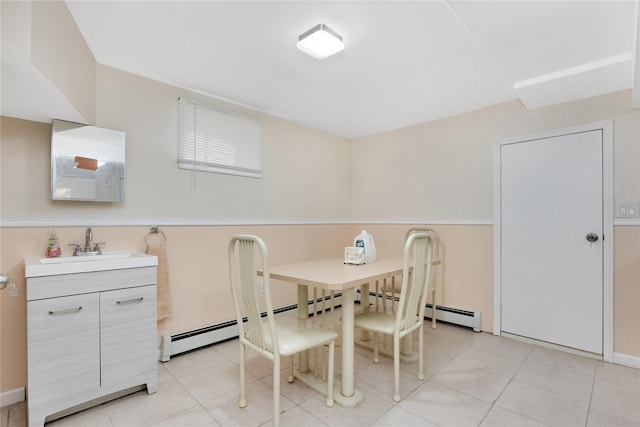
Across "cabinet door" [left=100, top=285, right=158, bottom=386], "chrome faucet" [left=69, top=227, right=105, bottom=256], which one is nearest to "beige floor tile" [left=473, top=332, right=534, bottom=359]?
"cabinet door" [left=100, top=285, right=158, bottom=386]

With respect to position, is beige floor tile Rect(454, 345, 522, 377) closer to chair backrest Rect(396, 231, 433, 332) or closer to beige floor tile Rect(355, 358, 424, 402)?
beige floor tile Rect(355, 358, 424, 402)

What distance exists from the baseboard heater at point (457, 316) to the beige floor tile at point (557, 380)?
699mm

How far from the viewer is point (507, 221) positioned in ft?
9.75

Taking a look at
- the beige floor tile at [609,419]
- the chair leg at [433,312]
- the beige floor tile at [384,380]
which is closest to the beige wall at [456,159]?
the chair leg at [433,312]

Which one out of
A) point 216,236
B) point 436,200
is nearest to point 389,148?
point 436,200

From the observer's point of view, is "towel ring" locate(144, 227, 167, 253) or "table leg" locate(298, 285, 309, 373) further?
"towel ring" locate(144, 227, 167, 253)

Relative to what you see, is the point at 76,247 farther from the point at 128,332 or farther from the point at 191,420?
the point at 191,420

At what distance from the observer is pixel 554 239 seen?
2.72 metres

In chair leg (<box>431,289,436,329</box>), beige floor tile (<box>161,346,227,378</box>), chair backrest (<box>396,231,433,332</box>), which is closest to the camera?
chair backrest (<box>396,231,433,332</box>)

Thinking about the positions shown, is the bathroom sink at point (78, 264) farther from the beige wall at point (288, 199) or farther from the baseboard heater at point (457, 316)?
the baseboard heater at point (457, 316)

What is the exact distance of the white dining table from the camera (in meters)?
1.73

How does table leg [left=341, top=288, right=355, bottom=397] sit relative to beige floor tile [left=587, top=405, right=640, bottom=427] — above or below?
above

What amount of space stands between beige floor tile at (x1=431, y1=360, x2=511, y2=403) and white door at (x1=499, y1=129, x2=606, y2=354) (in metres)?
0.95

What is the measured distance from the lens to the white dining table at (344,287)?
1.73 metres
